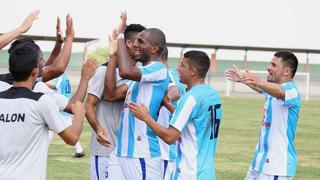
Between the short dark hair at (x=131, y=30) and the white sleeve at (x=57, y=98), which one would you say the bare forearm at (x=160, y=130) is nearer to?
the white sleeve at (x=57, y=98)

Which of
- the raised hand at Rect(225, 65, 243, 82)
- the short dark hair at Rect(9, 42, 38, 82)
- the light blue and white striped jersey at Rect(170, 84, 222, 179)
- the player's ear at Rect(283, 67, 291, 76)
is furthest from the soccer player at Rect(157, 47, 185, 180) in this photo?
the short dark hair at Rect(9, 42, 38, 82)

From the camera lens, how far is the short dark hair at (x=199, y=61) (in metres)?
7.88

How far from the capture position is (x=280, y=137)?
965 cm

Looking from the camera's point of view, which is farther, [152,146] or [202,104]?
[152,146]

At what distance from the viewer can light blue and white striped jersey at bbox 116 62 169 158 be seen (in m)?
8.59

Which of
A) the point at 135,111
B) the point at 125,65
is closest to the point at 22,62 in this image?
the point at 135,111

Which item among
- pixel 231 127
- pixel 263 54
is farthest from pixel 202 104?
pixel 263 54

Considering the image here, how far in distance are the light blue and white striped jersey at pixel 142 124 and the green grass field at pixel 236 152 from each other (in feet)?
17.4

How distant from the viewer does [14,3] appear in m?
67.8

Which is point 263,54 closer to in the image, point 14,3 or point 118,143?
point 14,3

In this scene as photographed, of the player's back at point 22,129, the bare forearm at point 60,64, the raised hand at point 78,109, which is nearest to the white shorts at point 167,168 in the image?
the bare forearm at point 60,64

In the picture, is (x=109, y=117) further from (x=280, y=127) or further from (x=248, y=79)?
(x=280, y=127)

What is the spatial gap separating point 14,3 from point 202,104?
6200 cm

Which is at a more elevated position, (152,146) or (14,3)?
(14,3)
